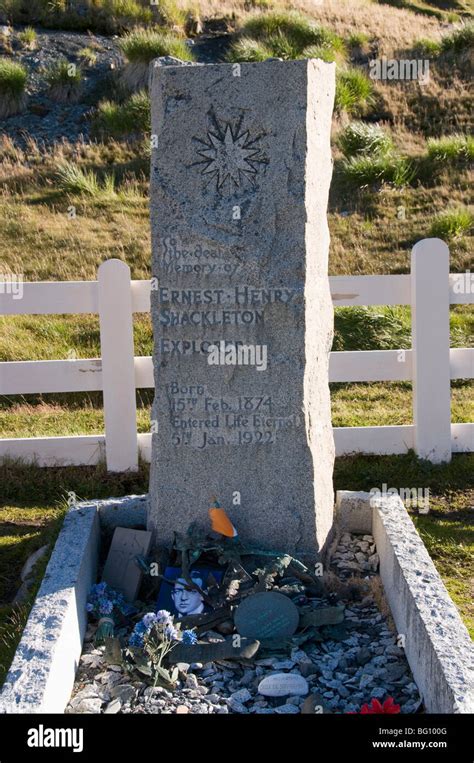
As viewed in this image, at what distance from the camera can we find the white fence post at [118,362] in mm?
6641

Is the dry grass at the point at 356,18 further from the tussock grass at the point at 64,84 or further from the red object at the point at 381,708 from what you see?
the red object at the point at 381,708

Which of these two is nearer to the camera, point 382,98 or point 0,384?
point 0,384

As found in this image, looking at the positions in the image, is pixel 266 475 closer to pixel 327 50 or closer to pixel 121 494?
pixel 121 494

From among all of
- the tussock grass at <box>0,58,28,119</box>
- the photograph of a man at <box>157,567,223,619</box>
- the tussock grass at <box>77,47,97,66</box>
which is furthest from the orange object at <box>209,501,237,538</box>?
the tussock grass at <box>77,47,97,66</box>

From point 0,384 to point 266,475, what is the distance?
2.65m

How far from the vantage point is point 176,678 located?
159 inches

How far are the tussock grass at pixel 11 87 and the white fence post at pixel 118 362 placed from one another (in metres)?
9.80

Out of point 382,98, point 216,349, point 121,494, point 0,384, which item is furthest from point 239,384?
point 382,98

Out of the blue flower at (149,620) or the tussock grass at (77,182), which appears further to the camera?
the tussock grass at (77,182)

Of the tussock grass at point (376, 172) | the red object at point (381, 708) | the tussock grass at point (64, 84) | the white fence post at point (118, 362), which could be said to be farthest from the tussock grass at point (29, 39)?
the red object at point (381, 708)

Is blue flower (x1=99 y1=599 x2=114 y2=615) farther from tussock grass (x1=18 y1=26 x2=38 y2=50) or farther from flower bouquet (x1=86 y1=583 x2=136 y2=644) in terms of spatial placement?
tussock grass (x1=18 y1=26 x2=38 y2=50)

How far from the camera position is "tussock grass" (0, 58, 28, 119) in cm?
1524

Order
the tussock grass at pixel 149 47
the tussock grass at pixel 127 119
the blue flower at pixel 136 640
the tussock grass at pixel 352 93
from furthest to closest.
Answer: the tussock grass at pixel 149 47, the tussock grass at pixel 352 93, the tussock grass at pixel 127 119, the blue flower at pixel 136 640

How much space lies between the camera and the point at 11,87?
15461mm
